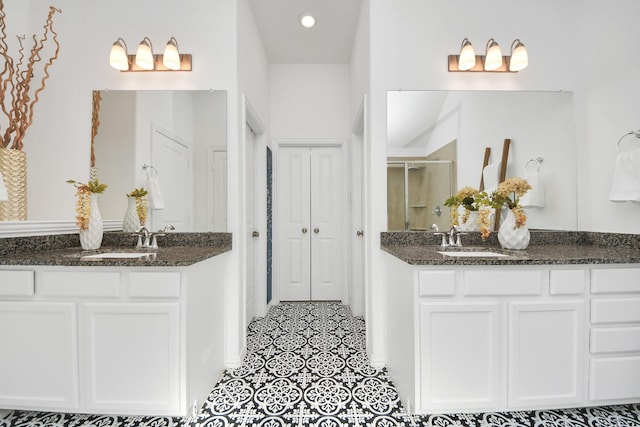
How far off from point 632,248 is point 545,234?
17.6 inches

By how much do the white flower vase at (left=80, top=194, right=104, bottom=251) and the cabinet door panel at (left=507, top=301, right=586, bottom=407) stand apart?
2.49 m

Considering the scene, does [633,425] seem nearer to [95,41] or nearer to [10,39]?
[95,41]

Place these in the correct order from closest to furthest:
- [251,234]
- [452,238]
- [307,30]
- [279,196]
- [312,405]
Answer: [312,405], [452,238], [307,30], [251,234], [279,196]

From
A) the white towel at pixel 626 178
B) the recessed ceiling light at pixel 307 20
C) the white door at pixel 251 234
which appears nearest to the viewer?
the white towel at pixel 626 178

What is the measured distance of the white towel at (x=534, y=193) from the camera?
217cm

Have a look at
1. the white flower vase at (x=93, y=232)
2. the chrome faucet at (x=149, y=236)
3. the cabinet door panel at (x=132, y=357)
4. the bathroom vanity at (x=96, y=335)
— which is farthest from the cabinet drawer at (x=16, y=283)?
the chrome faucet at (x=149, y=236)

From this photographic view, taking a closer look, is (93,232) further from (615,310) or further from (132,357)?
(615,310)

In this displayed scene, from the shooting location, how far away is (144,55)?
205cm

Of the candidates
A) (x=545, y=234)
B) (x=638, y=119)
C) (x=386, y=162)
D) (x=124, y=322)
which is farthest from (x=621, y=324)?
(x=124, y=322)

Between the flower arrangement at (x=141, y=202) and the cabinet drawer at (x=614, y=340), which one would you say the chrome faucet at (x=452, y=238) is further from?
the flower arrangement at (x=141, y=202)

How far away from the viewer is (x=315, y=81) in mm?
3400

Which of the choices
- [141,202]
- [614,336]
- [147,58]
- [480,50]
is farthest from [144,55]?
[614,336]

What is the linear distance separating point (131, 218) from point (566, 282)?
107 inches

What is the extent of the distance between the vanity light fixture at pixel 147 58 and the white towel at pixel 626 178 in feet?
9.45
